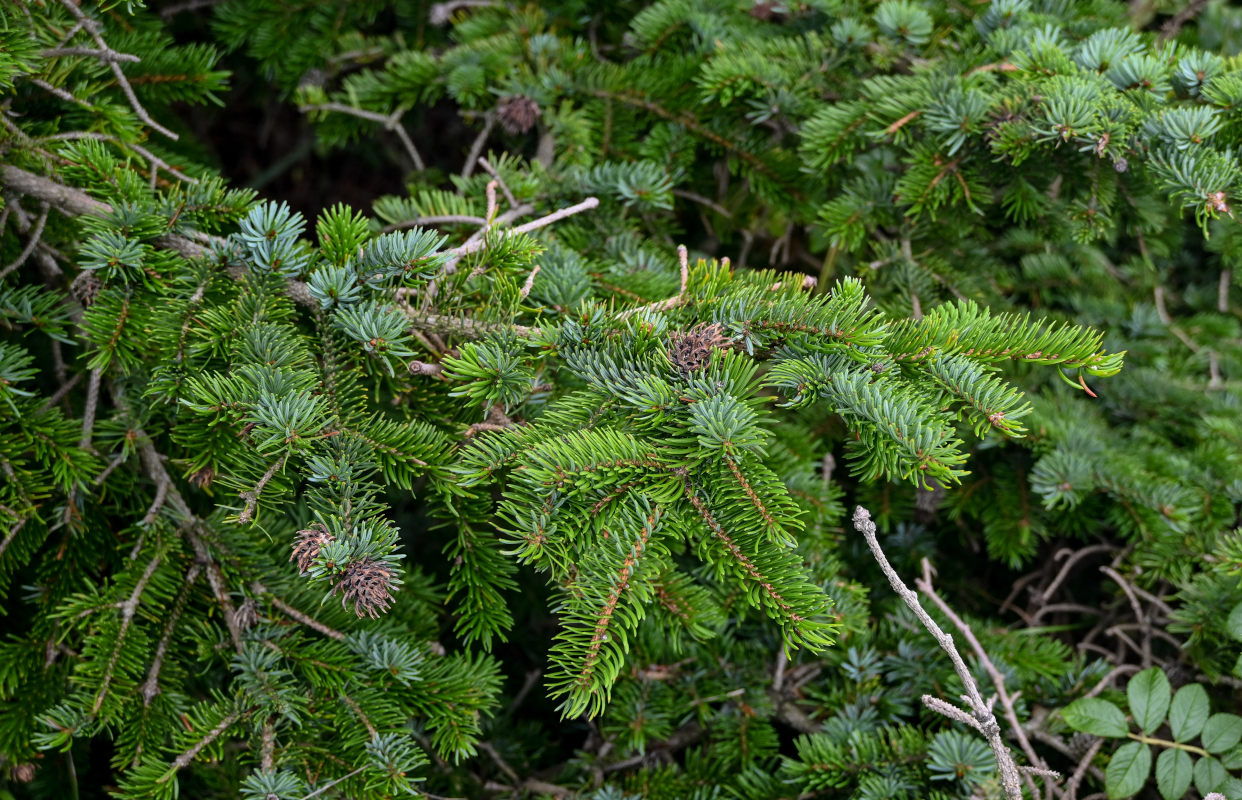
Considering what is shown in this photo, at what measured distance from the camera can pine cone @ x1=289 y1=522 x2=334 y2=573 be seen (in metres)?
0.76

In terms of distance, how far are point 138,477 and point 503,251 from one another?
0.68 m

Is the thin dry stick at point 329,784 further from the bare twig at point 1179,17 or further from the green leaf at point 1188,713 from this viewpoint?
the bare twig at point 1179,17

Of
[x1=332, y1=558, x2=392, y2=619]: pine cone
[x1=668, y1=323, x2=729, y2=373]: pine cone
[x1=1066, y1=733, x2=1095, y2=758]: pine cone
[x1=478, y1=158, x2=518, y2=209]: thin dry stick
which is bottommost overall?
[x1=1066, y1=733, x2=1095, y2=758]: pine cone

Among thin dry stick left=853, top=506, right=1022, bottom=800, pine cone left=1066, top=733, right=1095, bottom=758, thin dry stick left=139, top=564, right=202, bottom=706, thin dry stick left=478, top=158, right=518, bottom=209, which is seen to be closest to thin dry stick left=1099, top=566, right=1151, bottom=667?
pine cone left=1066, top=733, right=1095, bottom=758

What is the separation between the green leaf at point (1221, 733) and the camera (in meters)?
1.09

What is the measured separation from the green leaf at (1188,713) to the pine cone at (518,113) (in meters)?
1.34

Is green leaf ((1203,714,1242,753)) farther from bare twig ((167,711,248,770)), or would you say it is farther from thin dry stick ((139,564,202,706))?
thin dry stick ((139,564,202,706))

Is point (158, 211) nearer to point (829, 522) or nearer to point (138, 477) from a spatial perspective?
point (138, 477)

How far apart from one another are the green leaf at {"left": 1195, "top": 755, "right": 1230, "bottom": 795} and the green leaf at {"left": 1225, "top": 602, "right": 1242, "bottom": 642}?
0.17 metres

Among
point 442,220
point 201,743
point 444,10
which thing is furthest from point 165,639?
point 444,10

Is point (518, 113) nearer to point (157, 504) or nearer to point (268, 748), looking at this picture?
point (157, 504)

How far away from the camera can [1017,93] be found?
1137mm

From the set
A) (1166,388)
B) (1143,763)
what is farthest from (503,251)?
(1166,388)

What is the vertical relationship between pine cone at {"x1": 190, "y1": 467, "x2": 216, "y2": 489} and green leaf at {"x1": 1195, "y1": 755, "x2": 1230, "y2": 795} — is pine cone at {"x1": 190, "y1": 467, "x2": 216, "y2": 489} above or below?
above
